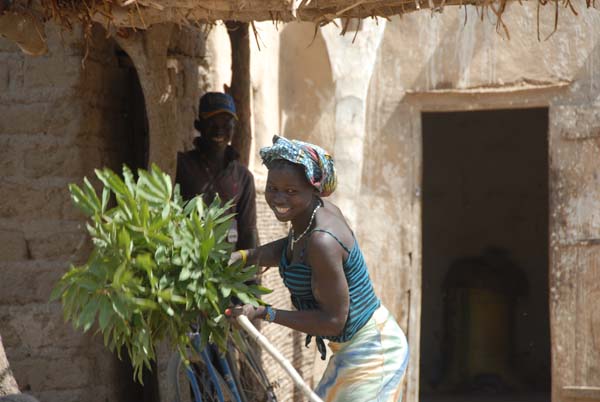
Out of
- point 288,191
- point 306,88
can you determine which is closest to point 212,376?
point 288,191

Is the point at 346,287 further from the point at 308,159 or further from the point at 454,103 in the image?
the point at 454,103

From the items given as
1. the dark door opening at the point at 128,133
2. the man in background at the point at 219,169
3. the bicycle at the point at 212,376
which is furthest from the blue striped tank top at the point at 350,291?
the dark door opening at the point at 128,133

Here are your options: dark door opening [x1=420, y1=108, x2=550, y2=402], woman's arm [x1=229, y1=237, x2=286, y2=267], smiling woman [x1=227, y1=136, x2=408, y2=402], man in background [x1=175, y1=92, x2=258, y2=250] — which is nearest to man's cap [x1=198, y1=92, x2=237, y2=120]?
man in background [x1=175, y1=92, x2=258, y2=250]

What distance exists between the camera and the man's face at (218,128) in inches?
218

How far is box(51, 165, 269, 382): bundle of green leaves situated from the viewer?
141 inches

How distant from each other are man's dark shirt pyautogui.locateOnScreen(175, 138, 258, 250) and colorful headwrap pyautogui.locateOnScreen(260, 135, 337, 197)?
1687mm

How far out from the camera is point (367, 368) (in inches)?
145

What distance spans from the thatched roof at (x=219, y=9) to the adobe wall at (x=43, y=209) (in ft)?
2.58

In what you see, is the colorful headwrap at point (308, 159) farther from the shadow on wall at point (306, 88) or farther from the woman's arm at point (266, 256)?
the shadow on wall at point (306, 88)

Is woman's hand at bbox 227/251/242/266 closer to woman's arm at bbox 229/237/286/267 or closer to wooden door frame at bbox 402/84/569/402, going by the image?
woman's arm at bbox 229/237/286/267

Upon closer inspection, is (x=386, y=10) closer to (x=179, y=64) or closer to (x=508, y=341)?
(x=179, y=64)

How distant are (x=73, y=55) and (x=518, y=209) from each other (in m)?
6.44

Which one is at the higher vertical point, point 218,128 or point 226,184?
point 218,128

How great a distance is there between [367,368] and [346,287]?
34 cm
